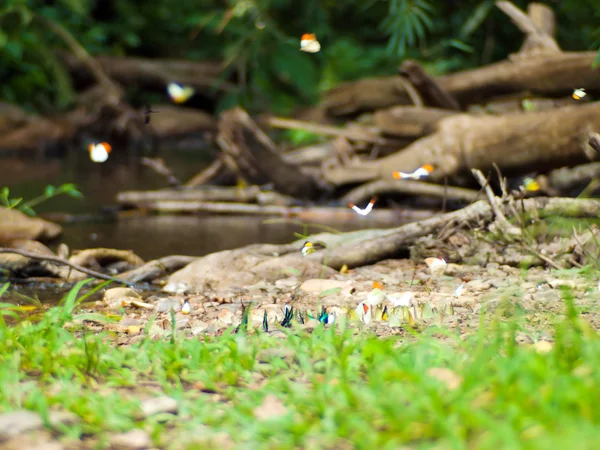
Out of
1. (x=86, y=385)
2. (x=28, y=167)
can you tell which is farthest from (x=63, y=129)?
(x=86, y=385)

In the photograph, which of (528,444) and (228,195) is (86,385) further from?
(228,195)

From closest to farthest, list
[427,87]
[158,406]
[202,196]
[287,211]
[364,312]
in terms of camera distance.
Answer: [158,406] → [364,312] → [287,211] → [202,196] → [427,87]

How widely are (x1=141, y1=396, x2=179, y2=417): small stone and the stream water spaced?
96.9 inches

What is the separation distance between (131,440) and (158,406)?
183 millimetres

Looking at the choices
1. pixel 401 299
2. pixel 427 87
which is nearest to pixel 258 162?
pixel 427 87

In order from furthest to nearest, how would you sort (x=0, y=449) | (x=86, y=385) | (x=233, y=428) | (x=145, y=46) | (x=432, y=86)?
1. (x=145, y=46)
2. (x=432, y=86)
3. (x=86, y=385)
4. (x=233, y=428)
5. (x=0, y=449)

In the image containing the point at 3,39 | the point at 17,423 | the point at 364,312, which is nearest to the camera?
the point at 17,423

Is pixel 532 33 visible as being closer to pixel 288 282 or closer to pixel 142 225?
pixel 142 225

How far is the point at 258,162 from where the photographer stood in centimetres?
677

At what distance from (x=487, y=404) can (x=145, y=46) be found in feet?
51.8

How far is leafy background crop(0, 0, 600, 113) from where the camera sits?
35.9 ft

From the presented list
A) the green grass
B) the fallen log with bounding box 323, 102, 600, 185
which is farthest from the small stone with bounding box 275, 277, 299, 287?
the fallen log with bounding box 323, 102, 600, 185

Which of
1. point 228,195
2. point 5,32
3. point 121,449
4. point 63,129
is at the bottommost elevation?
point 121,449

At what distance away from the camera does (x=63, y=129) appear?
1237 cm
